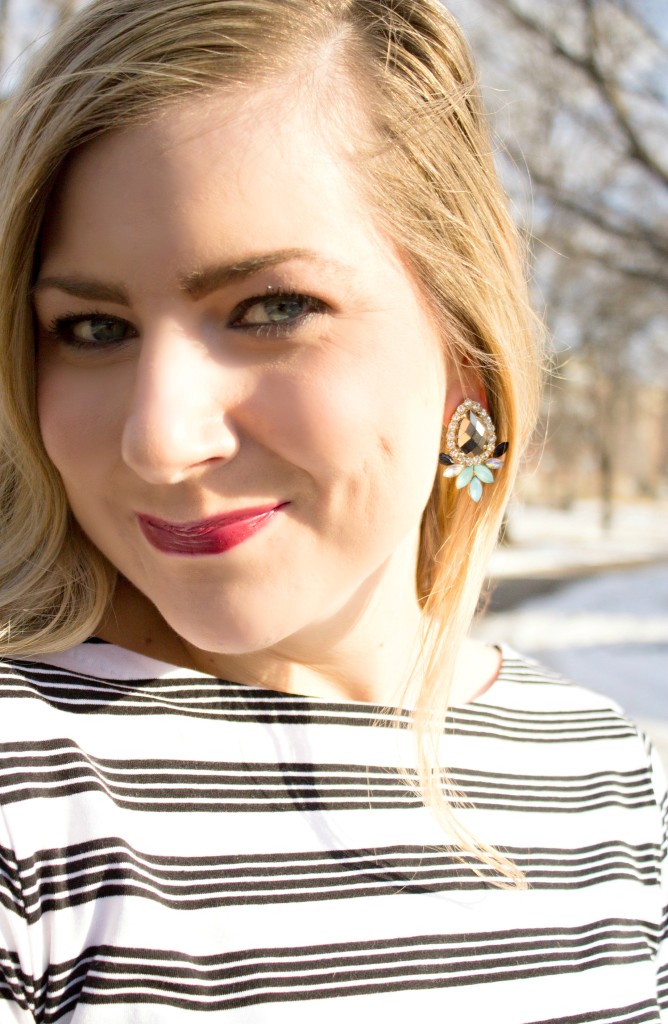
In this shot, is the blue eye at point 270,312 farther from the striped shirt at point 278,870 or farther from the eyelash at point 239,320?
the striped shirt at point 278,870

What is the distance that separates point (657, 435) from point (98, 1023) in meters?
49.8

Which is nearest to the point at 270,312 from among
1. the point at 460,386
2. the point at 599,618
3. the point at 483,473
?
the point at 460,386

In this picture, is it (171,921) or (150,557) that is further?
(150,557)

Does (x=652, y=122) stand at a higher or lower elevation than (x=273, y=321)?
higher

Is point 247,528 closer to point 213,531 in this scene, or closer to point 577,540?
point 213,531

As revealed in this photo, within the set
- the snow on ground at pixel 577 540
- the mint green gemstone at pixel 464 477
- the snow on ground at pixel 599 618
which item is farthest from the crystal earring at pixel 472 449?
the snow on ground at pixel 577 540

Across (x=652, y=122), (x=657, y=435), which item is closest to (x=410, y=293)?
(x=652, y=122)

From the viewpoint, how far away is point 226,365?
1.23 meters

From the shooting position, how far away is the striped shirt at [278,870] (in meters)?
1.16

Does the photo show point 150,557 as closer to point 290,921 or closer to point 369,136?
point 290,921

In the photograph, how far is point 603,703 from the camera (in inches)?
75.0

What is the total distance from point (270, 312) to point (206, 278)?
10 cm

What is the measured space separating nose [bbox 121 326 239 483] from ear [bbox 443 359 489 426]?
0.45 m

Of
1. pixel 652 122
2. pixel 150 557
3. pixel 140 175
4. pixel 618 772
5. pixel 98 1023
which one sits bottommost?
pixel 98 1023
